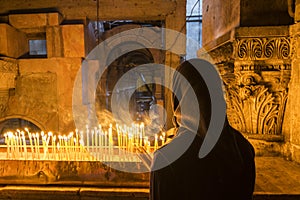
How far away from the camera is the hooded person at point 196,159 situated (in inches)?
47.3

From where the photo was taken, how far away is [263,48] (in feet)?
9.42

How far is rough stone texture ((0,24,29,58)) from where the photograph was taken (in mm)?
4848

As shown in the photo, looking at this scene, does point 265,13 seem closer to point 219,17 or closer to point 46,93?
point 219,17

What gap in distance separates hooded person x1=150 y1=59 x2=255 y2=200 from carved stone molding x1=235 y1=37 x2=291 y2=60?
1929 mm

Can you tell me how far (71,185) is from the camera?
228cm

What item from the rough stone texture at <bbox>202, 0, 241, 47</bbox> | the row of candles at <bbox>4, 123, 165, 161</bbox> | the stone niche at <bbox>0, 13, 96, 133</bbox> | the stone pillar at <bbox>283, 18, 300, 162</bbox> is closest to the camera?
the row of candles at <bbox>4, 123, 165, 161</bbox>

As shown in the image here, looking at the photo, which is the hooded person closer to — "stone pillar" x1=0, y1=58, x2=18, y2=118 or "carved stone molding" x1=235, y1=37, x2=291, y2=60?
"carved stone molding" x1=235, y1=37, x2=291, y2=60

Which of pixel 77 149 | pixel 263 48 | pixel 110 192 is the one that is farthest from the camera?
pixel 263 48

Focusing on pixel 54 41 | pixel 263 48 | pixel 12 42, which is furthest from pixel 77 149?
pixel 12 42

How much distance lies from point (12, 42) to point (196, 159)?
5585 millimetres

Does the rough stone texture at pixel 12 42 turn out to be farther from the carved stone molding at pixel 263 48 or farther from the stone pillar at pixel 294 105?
the stone pillar at pixel 294 105

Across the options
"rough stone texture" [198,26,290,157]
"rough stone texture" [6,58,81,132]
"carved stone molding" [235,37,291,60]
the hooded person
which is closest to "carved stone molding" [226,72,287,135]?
"rough stone texture" [198,26,290,157]

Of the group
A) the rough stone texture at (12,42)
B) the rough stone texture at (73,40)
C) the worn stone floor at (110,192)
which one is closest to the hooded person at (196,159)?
the worn stone floor at (110,192)


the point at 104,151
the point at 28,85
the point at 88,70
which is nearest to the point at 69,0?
the point at 88,70
